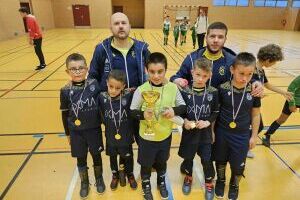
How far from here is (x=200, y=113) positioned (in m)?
2.59

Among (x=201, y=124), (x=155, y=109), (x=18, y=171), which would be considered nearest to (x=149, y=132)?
(x=155, y=109)

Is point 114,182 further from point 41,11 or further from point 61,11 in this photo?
point 61,11

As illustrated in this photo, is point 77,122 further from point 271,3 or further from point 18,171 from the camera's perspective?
point 271,3

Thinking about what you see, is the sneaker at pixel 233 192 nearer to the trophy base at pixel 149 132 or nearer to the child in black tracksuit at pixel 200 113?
the child in black tracksuit at pixel 200 113

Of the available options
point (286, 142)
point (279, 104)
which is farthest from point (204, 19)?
point (286, 142)

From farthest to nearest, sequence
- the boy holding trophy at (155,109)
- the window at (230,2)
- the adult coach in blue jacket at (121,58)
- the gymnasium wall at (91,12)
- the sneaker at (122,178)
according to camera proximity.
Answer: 1. the window at (230,2)
2. the gymnasium wall at (91,12)
3. the sneaker at (122,178)
4. the adult coach in blue jacket at (121,58)
5. the boy holding trophy at (155,109)

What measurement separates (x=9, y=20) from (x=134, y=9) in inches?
580

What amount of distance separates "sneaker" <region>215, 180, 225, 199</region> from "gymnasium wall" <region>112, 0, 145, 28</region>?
2710 cm

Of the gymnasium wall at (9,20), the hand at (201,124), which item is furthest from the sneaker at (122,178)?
the gymnasium wall at (9,20)

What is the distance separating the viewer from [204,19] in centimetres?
1030

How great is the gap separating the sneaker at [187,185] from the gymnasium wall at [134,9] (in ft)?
88.5

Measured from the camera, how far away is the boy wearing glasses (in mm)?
2588

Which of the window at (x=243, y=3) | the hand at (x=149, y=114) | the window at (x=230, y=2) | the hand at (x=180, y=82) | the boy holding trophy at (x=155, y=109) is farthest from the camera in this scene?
the window at (x=243, y=3)

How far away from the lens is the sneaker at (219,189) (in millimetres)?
2914
